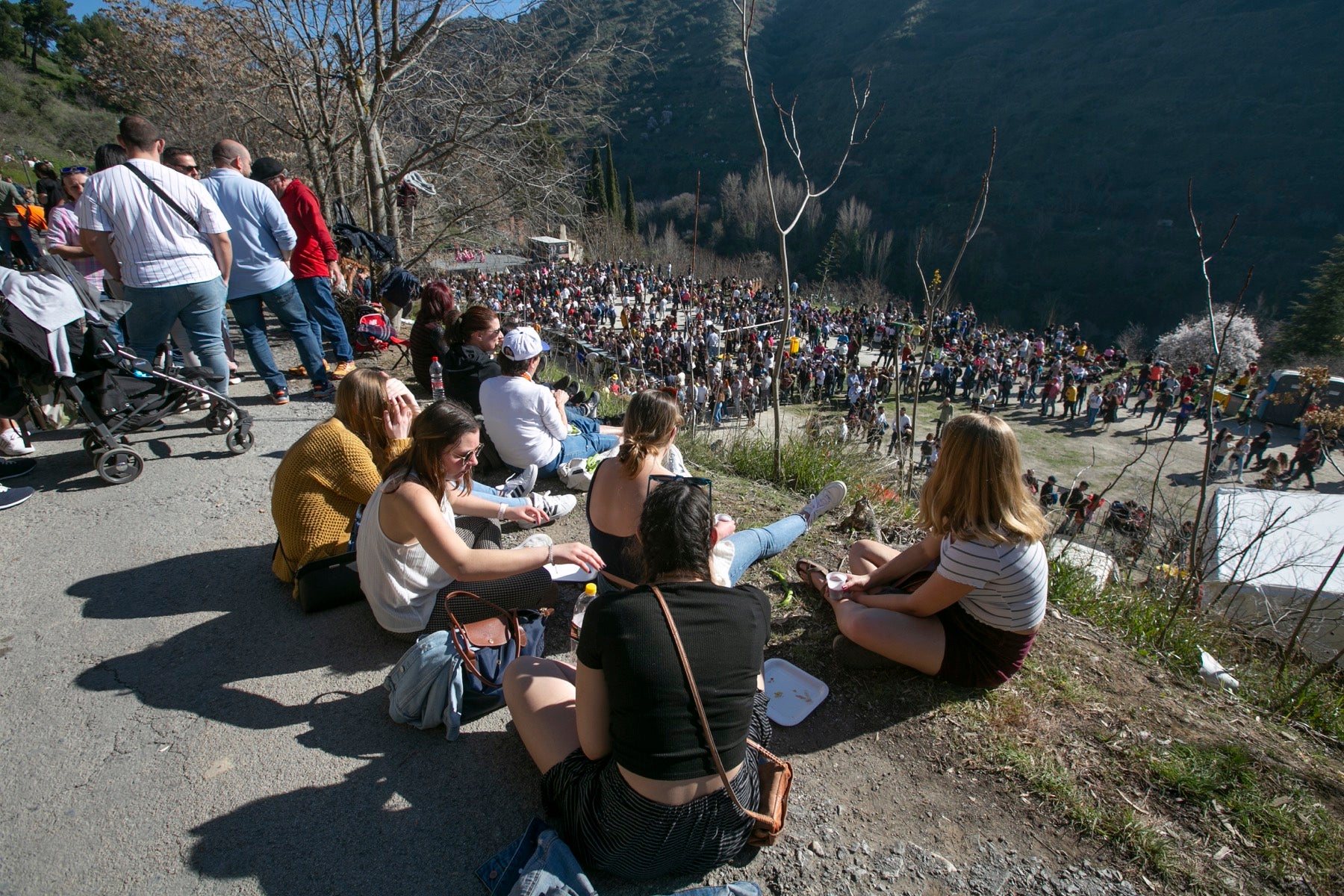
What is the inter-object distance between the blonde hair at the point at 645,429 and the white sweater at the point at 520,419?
3.91 feet

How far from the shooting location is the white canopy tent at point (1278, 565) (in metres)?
4.40

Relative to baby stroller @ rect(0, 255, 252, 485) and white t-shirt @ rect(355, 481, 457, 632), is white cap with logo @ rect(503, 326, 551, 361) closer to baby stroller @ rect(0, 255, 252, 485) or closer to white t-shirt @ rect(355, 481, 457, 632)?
white t-shirt @ rect(355, 481, 457, 632)

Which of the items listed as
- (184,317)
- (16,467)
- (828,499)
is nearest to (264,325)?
(184,317)

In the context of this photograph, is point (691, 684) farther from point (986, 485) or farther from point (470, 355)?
point (470, 355)

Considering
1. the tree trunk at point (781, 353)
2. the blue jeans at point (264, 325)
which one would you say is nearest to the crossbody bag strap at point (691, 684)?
the tree trunk at point (781, 353)

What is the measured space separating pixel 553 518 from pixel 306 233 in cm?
350

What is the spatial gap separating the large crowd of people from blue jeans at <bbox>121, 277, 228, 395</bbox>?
1 cm

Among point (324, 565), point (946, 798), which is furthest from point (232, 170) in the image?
point (946, 798)

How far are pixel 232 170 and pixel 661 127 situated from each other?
297 feet

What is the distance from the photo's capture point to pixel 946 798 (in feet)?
6.72

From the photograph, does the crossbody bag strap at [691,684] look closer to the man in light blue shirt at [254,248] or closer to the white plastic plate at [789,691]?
the white plastic plate at [789,691]

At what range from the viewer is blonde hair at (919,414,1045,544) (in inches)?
81.9

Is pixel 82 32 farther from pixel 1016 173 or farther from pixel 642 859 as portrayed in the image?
pixel 1016 173

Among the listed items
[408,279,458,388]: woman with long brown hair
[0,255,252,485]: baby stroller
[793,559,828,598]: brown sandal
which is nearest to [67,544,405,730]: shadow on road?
[0,255,252,485]: baby stroller
